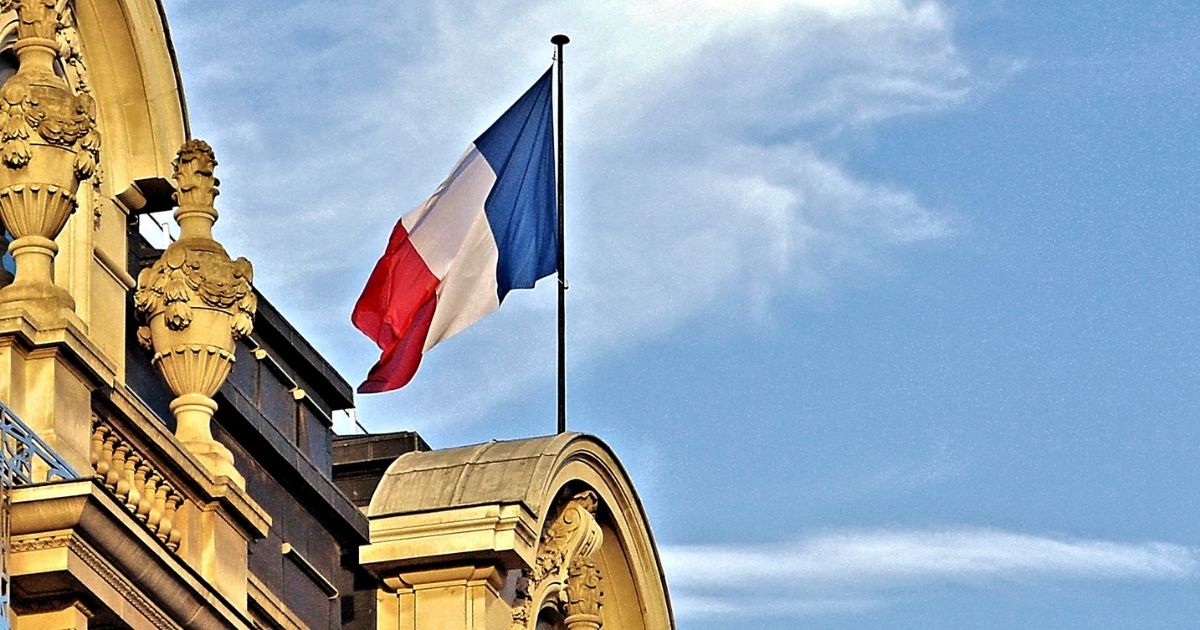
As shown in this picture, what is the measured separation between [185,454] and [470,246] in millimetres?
8877

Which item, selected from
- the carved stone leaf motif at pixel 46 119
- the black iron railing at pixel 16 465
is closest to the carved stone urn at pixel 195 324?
the carved stone leaf motif at pixel 46 119

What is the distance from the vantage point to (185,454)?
2438 centimetres

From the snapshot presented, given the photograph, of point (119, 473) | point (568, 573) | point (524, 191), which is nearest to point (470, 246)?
point (524, 191)

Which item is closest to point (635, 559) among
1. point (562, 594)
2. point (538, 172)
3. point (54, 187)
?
point (562, 594)

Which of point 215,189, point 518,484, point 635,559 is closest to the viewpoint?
point 215,189

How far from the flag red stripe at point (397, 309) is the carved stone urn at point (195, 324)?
534 cm

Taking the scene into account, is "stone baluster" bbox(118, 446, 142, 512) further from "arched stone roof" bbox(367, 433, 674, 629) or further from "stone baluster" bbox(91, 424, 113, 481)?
"arched stone roof" bbox(367, 433, 674, 629)

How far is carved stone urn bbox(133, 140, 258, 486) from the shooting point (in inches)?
993

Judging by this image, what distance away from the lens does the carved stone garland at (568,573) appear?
30.5 meters

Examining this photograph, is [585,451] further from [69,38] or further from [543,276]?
[69,38]

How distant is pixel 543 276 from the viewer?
3366 cm

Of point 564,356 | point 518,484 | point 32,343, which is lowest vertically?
point 32,343

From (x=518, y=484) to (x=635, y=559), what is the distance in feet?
10.9

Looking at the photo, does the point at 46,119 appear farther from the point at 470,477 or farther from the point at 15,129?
the point at 470,477
